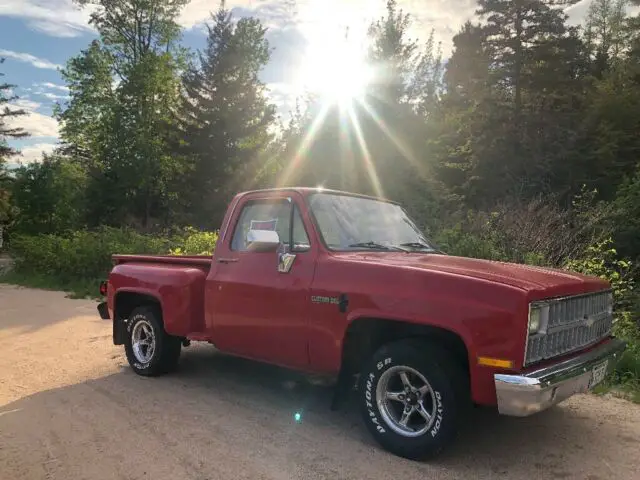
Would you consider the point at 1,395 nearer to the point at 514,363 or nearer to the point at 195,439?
the point at 195,439

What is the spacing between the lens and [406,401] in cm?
374

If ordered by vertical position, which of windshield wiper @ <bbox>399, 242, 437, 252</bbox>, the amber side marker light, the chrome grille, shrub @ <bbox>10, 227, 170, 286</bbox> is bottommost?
shrub @ <bbox>10, 227, 170, 286</bbox>

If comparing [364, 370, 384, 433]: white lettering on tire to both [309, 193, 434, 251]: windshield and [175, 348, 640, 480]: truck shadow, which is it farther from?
[309, 193, 434, 251]: windshield

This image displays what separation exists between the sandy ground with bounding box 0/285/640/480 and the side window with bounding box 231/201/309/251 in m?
1.52

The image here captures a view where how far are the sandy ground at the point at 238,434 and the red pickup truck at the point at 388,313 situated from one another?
389 millimetres

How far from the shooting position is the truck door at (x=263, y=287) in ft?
14.2

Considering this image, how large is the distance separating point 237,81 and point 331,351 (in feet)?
90.5

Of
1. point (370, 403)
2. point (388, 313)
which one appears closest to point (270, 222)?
point (388, 313)

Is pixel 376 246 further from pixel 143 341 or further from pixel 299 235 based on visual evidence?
pixel 143 341

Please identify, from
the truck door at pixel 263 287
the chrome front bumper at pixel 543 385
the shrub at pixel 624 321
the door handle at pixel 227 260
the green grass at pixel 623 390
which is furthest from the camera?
the shrub at pixel 624 321

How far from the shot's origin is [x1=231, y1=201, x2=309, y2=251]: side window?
15.0ft

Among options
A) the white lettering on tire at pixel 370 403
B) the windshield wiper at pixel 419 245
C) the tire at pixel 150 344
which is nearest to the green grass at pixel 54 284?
the tire at pixel 150 344

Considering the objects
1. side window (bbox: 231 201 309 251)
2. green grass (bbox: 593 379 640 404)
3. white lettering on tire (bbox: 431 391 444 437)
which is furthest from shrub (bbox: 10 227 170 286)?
white lettering on tire (bbox: 431 391 444 437)

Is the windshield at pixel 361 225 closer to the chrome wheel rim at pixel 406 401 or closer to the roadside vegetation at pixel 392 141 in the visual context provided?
the chrome wheel rim at pixel 406 401
